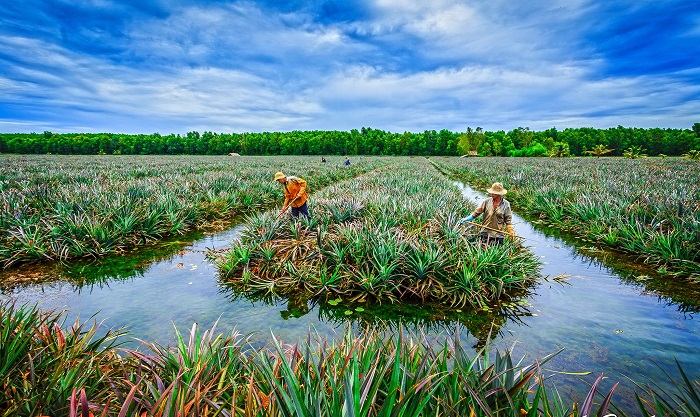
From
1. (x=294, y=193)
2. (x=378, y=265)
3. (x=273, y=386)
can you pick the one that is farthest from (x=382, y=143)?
(x=273, y=386)

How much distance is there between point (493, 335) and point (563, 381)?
901 millimetres

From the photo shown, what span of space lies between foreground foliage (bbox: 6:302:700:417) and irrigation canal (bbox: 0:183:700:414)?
67cm

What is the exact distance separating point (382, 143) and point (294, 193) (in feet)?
327

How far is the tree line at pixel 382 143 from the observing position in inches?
3349

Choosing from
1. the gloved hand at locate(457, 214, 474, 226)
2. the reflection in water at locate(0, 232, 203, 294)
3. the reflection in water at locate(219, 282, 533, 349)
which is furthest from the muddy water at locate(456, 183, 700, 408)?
the reflection in water at locate(0, 232, 203, 294)

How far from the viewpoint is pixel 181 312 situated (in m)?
4.35

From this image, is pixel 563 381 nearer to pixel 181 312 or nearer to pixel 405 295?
pixel 405 295

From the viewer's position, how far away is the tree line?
85.1 m

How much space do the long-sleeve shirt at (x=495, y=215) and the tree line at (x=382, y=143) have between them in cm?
8487

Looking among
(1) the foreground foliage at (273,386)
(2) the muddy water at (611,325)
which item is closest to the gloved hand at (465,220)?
(2) the muddy water at (611,325)

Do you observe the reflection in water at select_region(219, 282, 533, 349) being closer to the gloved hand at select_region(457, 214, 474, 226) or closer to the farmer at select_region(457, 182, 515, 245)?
the farmer at select_region(457, 182, 515, 245)

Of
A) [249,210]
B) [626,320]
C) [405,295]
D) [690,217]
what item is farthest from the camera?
[249,210]

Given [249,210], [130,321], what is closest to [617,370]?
[130,321]

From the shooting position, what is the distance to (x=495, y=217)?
6.21m
